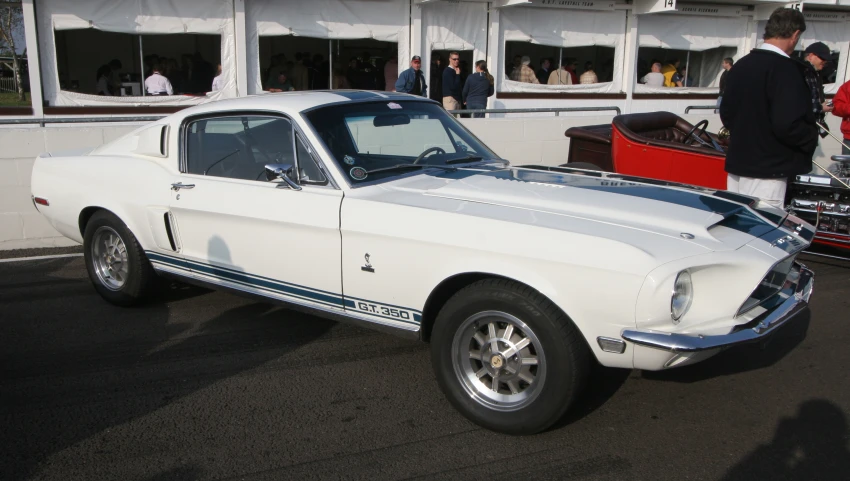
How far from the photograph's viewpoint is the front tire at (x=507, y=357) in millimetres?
3299

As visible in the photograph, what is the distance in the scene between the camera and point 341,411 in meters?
3.82

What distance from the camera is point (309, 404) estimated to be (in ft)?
12.8

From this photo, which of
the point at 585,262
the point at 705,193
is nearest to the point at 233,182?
the point at 585,262

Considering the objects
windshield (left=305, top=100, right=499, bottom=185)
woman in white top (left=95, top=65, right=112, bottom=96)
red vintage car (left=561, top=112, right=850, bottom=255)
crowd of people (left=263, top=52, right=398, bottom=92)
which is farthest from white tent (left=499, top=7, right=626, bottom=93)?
windshield (left=305, top=100, right=499, bottom=185)

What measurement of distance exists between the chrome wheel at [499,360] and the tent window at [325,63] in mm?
12484

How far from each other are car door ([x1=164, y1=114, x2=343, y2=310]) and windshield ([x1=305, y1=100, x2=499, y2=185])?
0.18 metres

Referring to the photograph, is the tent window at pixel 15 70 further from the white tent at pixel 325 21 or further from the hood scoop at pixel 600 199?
the hood scoop at pixel 600 199

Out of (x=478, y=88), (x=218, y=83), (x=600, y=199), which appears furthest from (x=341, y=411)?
(x=218, y=83)

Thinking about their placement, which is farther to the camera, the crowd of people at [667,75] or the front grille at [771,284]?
the crowd of people at [667,75]

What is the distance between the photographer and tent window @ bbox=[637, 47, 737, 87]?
19156 millimetres

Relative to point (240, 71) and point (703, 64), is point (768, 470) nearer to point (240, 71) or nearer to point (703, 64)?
point (240, 71)

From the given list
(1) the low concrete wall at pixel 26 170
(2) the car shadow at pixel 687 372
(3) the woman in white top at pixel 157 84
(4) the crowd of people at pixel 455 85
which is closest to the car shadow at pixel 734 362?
(2) the car shadow at pixel 687 372

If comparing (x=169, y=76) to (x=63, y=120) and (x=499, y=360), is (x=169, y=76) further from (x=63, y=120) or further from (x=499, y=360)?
(x=499, y=360)

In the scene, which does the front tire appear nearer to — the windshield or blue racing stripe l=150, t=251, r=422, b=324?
blue racing stripe l=150, t=251, r=422, b=324
